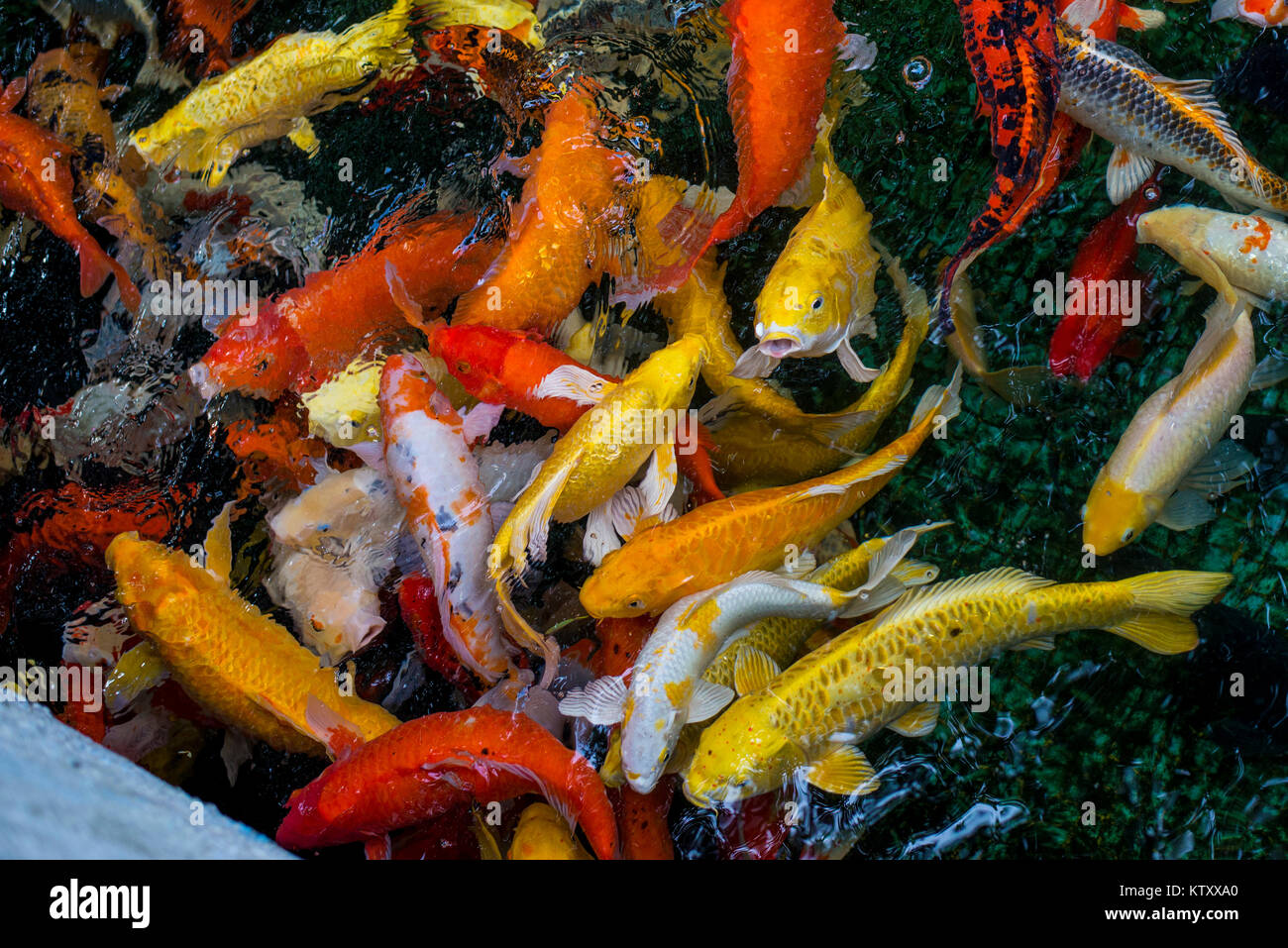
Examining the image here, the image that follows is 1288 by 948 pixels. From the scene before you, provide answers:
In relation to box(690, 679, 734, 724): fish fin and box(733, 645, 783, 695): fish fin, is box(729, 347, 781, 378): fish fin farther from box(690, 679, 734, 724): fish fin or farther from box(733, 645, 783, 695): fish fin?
box(690, 679, 734, 724): fish fin

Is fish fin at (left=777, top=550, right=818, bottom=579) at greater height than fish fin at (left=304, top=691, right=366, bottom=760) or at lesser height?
greater

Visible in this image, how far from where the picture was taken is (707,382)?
3482mm

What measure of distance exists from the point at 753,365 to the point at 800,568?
73 centimetres

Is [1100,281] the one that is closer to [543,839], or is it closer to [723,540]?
[723,540]

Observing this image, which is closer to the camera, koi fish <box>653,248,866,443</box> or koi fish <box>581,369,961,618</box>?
koi fish <box>581,369,961,618</box>

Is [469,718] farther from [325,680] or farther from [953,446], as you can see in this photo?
[953,446]

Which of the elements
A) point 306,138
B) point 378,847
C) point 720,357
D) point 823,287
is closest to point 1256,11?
point 823,287

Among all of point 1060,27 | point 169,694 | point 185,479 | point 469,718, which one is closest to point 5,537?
point 185,479

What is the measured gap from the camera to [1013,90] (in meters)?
3.13

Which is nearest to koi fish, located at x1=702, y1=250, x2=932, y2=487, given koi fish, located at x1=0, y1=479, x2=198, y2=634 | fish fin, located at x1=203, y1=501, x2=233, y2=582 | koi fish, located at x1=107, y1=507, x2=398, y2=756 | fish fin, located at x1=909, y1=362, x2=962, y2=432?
fish fin, located at x1=909, y1=362, x2=962, y2=432

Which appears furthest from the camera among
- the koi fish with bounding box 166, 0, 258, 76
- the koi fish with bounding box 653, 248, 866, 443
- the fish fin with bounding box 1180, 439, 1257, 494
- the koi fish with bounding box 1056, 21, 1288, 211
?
the koi fish with bounding box 166, 0, 258, 76

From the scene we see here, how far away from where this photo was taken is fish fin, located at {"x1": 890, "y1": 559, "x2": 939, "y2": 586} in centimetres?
300

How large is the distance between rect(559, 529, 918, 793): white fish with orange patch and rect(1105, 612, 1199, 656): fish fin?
734mm

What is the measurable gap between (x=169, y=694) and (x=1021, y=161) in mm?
3573
